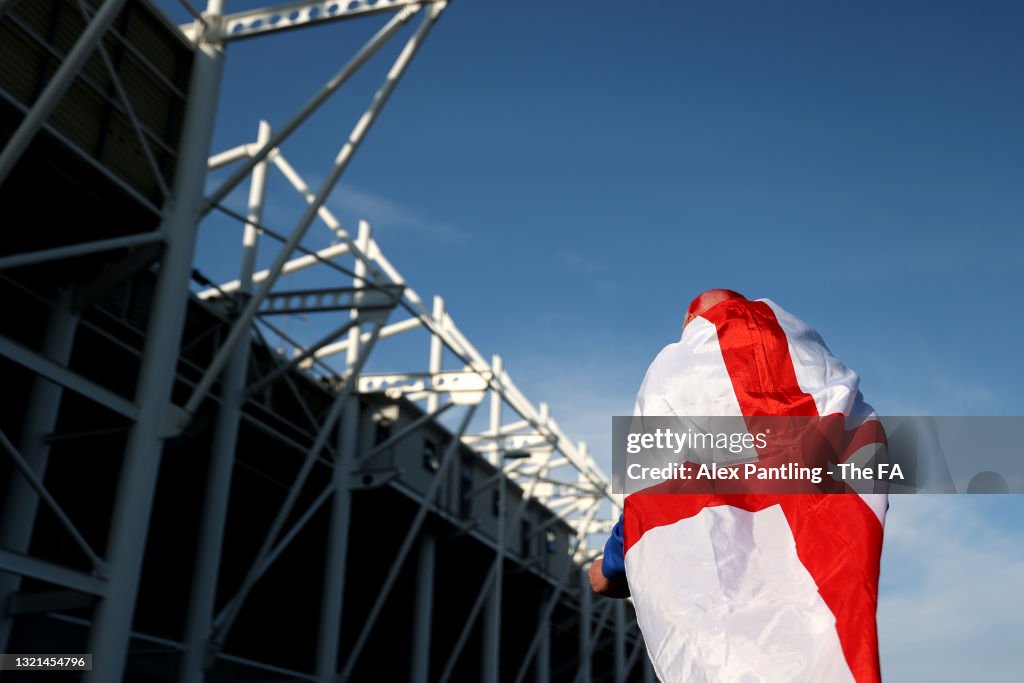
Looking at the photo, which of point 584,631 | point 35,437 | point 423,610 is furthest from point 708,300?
point 584,631

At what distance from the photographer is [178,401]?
1758 centimetres

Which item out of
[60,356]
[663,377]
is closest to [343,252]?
[60,356]

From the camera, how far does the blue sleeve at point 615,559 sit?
2.27 m

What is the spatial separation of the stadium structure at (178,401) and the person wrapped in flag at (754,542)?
8976mm

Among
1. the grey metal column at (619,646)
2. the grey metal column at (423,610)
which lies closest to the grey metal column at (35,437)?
the grey metal column at (423,610)

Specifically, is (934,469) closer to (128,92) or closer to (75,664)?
(75,664)

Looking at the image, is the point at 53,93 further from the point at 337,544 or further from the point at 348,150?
the point at 337,544

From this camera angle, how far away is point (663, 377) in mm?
2273

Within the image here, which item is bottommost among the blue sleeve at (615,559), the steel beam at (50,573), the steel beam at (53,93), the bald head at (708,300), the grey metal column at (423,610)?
the blue sleeve at (615,559)

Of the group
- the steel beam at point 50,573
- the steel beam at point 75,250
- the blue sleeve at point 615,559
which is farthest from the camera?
the steel beam at point 75,250

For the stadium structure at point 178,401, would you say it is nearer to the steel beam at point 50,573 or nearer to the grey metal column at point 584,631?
the steel beam at point 50,573

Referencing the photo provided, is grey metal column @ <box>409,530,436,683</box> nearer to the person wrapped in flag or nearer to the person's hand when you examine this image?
the person's hand

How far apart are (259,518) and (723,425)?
19579 millimetres

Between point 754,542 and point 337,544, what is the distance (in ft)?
60.9
